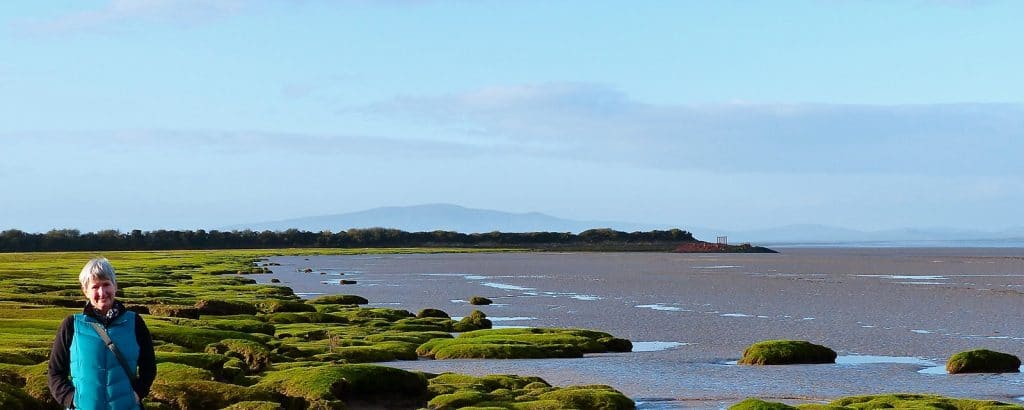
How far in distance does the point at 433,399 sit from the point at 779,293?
2255 inches

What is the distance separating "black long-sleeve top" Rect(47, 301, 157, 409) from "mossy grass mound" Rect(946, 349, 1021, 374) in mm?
27907

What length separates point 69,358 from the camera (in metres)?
11.3

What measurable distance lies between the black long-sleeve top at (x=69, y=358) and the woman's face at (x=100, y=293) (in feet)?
0.28

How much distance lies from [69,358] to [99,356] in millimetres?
454

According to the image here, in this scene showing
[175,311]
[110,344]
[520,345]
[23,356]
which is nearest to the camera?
[110,344]

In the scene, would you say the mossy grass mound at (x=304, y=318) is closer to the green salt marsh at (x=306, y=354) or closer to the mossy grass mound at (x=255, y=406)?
the green salt marsh at (x=306, y=354)

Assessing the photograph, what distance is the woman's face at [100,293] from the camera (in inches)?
420

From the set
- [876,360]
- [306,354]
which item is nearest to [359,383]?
[306,354]

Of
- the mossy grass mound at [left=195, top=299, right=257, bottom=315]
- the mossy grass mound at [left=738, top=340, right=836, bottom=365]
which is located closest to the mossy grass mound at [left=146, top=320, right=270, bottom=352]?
the mossy grass mound at [left=195, top=299, right=257, bottom=315]

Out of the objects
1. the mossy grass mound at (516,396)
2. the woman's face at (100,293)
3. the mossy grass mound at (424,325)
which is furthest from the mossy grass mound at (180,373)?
the mossy grass mound at (424,325)

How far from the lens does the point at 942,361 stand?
37.4 metres

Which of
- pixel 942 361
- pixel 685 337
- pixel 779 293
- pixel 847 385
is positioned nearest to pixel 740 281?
pixel 779 293

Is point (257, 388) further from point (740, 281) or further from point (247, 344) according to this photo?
point (740, 281)

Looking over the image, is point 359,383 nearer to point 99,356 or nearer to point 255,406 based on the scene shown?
point 255,406
